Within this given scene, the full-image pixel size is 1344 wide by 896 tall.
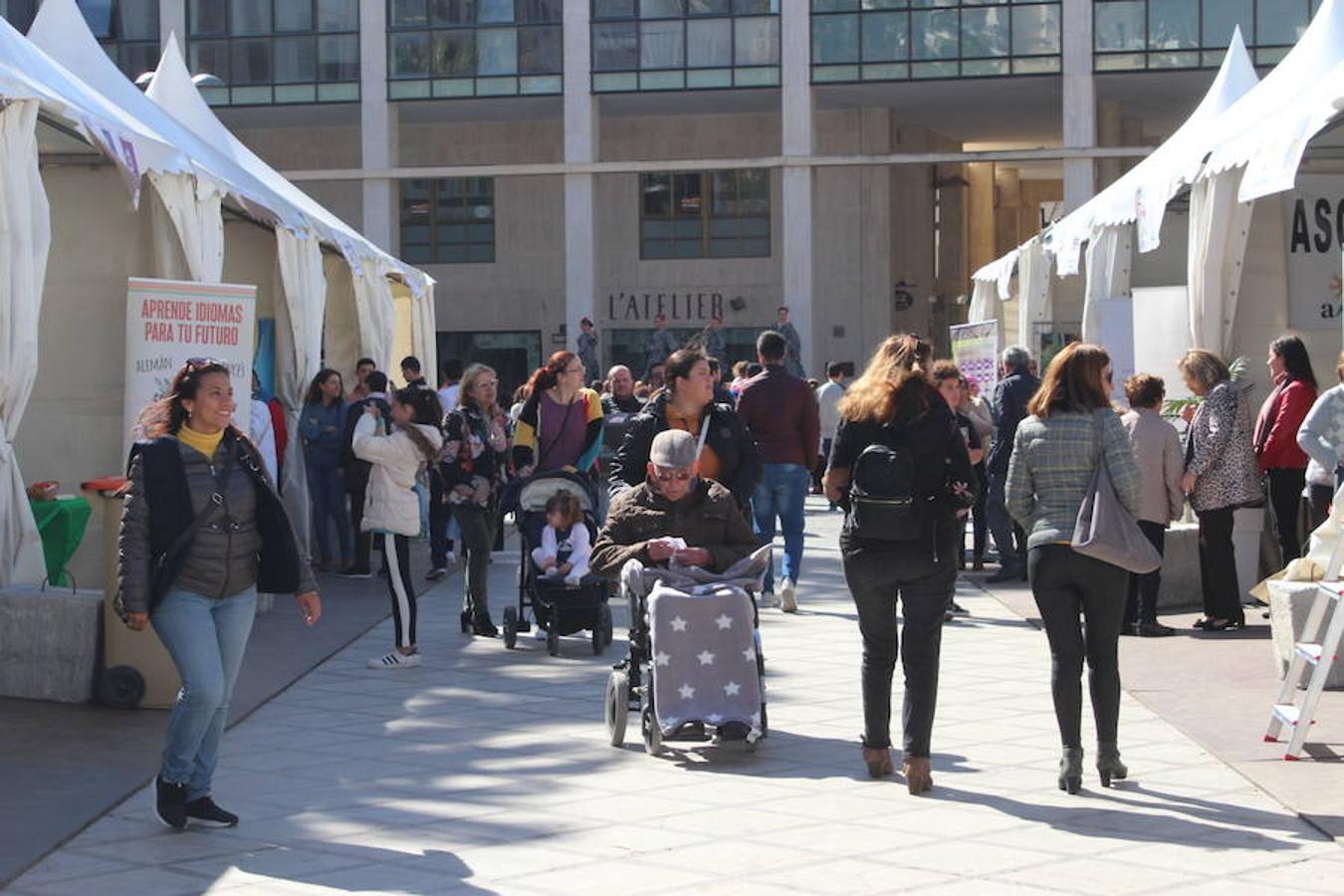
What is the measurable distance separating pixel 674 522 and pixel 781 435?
A: 5.04 meters

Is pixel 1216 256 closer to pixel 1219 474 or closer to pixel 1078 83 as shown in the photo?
pixel 1219 474

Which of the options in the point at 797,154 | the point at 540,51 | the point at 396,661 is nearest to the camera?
the point at 396,661

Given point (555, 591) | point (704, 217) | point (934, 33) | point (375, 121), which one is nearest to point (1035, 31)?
point (934, 33)

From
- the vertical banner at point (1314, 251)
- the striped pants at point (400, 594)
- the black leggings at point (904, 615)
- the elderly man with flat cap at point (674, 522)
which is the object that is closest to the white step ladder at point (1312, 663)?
the black leggings at point (904, 615)

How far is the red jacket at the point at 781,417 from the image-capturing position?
13.5 metres

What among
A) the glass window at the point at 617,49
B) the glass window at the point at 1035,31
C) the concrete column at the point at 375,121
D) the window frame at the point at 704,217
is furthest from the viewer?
the window frame at the point at 704,217

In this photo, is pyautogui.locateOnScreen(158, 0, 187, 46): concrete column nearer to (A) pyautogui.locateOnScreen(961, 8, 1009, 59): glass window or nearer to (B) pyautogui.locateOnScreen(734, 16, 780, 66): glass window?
(B) pyautogui.locateOnScreen(734, 16, 780, 66): glass window

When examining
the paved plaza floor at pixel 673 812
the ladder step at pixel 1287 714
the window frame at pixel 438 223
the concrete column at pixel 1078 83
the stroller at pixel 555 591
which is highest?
the concrete column at pixel 1078 83

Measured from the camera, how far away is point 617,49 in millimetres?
41281

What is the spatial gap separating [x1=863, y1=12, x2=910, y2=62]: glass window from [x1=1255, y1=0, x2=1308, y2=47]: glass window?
693cm

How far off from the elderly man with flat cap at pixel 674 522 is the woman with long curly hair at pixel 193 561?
1824 millimetres

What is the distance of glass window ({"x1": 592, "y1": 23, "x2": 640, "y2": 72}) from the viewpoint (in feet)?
135

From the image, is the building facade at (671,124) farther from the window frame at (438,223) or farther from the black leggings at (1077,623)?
the black leggings at (1077,623)

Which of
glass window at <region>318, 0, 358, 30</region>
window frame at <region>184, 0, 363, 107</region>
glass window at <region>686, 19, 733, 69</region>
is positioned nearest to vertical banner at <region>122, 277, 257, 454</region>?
glass window at <region>686, 19, 733, 69</region>
